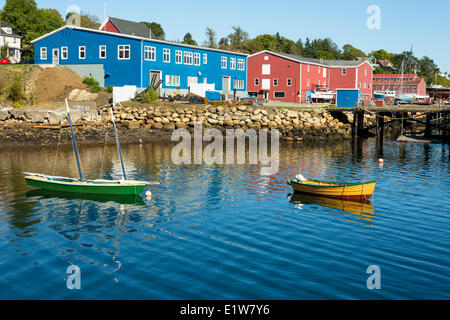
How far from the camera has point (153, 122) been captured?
2283 inches

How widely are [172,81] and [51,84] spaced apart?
651 inches

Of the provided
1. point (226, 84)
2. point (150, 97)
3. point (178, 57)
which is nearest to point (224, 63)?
point (226, 84)

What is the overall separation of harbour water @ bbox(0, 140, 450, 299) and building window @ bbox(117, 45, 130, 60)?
105 ft

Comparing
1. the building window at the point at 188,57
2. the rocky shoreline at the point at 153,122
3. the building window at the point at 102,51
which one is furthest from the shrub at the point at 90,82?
the building window at the point at 188,57

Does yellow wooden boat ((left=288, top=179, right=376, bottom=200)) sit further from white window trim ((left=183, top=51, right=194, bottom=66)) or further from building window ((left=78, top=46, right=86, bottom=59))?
building window ((left=78, top=46, right=86, bottom=59))

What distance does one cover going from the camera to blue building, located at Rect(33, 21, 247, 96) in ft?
208

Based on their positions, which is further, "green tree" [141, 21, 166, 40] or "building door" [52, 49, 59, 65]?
"green tree" [141, 21, 166, 40]

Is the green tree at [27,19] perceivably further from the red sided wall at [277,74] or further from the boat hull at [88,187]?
the boat hull at [88,187]

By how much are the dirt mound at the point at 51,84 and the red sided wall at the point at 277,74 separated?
113ft

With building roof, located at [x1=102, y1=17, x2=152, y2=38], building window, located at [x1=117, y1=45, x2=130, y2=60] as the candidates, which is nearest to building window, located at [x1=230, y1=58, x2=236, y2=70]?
building roof, located at [x1=102, y1=17, x2=152, y2=38]

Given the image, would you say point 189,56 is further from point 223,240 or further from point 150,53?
point 223,240

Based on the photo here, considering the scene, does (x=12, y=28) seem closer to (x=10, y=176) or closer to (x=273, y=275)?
(x=10, y=176)

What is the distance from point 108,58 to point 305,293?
2221 inches

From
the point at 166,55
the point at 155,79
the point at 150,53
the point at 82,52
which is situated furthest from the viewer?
the point at 166,55
